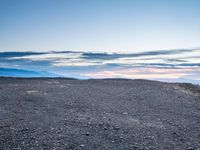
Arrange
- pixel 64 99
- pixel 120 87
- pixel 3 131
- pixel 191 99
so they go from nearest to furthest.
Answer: pixel 3 131 < pixel 64 99 < pixel 191 99 < pixel 120 87

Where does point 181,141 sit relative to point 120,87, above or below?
below

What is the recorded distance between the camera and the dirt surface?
1064 cm

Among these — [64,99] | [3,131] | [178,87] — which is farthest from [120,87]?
[3,131]

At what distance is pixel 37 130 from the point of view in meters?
11.6

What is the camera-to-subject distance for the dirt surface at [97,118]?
34.9 ft

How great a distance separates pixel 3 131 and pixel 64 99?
6.74m

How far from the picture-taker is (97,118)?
13.9 meters

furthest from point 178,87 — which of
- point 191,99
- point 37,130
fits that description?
point 37,130

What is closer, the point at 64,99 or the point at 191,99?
the point at 64,99

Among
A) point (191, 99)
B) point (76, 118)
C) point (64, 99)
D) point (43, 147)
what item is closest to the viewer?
point (43, 147)

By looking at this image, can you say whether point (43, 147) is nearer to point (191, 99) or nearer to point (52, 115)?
point (52, 115)

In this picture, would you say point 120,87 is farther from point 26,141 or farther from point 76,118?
point 26,141

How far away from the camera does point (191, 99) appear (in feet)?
66.5

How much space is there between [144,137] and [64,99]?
763 cm
